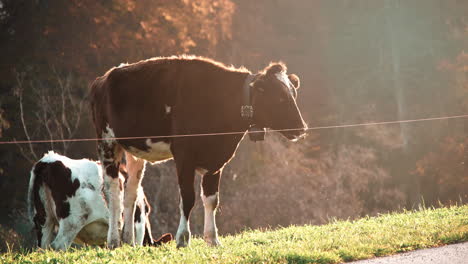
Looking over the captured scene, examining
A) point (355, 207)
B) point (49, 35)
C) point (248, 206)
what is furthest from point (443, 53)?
point (49, 35)

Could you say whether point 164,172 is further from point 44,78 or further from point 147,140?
point 147,140

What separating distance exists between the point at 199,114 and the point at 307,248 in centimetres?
213

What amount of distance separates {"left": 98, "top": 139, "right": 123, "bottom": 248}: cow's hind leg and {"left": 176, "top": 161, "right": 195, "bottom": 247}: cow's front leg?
148 centimetres

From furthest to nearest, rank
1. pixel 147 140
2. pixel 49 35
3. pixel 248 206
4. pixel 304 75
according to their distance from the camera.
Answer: pixel 304 75
pixel 248 206
pixel 49 35
pixel 147 140

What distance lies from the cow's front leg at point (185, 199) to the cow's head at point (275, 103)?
A: 3.53ft

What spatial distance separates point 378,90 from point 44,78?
1610cm

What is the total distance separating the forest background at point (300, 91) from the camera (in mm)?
19094

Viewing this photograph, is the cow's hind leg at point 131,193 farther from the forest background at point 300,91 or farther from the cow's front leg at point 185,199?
the forest background at point 300,91

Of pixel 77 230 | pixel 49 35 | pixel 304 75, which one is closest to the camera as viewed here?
pixel 77 230

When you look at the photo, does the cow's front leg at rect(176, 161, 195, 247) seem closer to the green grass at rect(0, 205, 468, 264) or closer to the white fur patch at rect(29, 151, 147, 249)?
the green grass at rect(0, 205, 468, 264)

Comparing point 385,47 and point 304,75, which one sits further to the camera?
point 385,47

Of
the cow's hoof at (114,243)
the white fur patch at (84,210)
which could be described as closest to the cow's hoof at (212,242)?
the cow's hoof at (114,243)

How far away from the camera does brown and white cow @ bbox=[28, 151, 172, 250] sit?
1085cm

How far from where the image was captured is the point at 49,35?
19172mm
